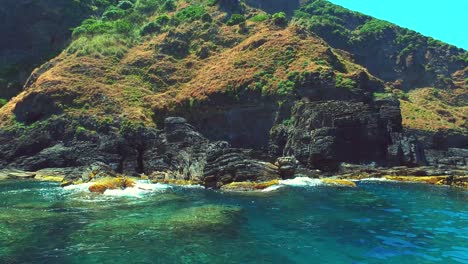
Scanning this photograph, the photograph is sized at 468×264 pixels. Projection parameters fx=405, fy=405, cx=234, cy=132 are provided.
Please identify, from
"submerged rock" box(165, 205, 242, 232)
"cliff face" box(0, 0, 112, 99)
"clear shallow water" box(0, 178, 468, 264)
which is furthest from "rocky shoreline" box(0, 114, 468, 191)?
"cliff face" box(0, 0, 112, 99)

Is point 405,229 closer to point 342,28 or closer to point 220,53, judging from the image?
point 220,53

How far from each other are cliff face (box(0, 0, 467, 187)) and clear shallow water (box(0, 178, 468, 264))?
14.9 metres

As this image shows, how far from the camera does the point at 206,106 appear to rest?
78.9m

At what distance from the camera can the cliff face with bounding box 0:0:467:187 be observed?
205ft

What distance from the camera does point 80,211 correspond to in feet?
102

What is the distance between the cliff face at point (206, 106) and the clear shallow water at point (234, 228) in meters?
14.9

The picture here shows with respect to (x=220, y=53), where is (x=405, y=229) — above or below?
below

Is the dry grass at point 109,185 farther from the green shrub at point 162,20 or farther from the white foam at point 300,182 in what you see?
the green shrub at point 162,20

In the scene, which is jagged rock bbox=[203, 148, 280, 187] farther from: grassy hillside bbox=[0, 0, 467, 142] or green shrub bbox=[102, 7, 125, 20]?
green shrub bbox=[102, 7, 125, 20]

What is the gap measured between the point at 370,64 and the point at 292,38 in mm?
71912

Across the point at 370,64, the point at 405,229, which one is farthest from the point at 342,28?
the point at 405,229

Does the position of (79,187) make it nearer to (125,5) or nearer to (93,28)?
(93,28)

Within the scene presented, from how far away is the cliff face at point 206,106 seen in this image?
62469mm

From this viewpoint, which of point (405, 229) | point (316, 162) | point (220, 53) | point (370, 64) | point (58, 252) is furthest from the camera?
point (370, 64)
